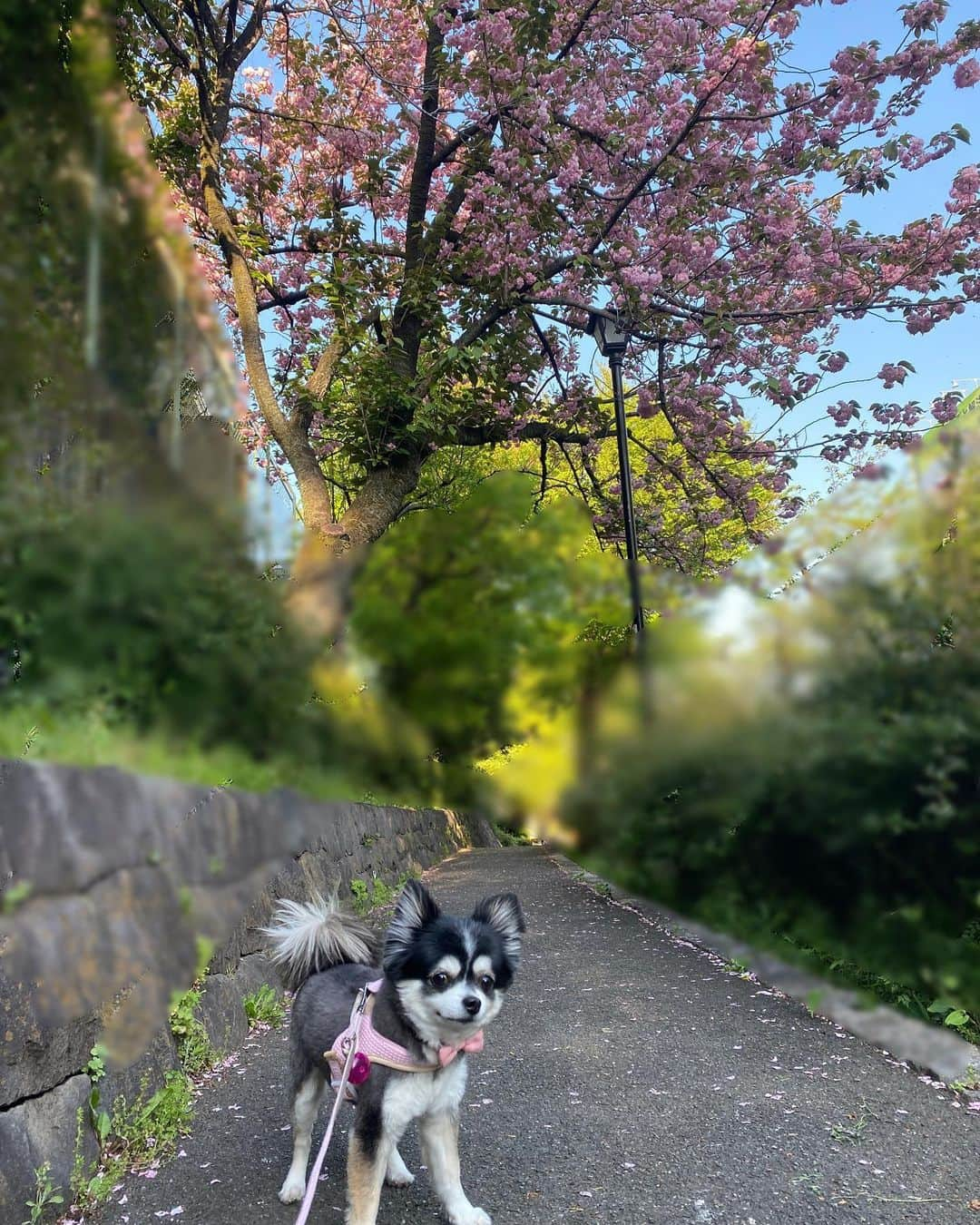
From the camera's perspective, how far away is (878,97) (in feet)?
17.5

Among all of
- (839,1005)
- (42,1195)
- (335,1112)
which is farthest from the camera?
(42,1195)

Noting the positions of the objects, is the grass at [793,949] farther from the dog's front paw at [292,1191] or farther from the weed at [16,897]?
→ the dog's front paw at [292,1191]

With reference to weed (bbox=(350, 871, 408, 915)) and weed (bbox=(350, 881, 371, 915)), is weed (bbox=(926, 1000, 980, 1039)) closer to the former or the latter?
weed (bbox=(350, 871, 408, 915))

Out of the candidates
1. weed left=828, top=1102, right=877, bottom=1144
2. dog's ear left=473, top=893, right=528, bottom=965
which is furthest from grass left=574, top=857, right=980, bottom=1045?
weed left=828, top=1102, right=877, bottom=1144

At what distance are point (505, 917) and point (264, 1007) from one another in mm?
3498

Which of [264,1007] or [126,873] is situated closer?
[126,873]

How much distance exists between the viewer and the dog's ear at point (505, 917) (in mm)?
2592

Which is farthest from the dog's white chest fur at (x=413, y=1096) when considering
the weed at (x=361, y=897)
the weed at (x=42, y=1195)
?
the weed at (x=361, y=897)

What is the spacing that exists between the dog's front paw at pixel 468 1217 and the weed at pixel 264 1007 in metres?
2.50

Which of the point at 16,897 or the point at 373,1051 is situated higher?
the point at 16,897

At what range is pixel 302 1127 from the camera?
3.48 metres

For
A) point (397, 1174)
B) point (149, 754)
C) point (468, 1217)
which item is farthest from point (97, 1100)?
point (149, 754)

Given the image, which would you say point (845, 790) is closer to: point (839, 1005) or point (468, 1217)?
point (839, 1005)

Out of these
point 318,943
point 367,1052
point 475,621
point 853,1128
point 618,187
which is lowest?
point 853,1128
